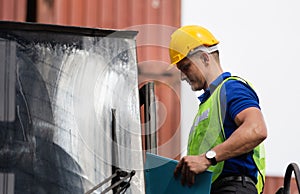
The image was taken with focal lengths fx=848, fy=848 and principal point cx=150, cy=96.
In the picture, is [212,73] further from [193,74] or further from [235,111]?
[235,111]

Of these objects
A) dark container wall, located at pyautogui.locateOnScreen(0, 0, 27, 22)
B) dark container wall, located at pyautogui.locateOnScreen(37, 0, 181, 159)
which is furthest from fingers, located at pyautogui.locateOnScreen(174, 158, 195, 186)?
dark container wall, located at pyautogui.locateOnScreen(0, 0, 27, 22)

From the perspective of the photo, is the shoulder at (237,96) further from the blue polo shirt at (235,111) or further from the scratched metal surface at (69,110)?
the scratched metal surface at (69,110)

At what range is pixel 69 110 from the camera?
3.47 metres

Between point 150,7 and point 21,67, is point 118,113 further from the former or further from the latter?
point 150,7

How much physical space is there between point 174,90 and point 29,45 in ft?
10.4

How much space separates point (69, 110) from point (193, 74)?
0.88 metres

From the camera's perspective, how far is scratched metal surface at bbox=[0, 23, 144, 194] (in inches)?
131

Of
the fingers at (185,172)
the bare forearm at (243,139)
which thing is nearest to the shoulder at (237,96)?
the bare forearm at (243,139)

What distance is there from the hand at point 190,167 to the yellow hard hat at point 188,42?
0.73 m

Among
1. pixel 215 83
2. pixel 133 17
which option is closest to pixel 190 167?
pixel 215 83

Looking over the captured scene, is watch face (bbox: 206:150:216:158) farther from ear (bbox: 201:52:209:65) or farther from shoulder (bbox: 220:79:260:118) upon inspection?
ear (bbox: 201:52:209:65)

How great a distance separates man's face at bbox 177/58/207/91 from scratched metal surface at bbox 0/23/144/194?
1.66 feet

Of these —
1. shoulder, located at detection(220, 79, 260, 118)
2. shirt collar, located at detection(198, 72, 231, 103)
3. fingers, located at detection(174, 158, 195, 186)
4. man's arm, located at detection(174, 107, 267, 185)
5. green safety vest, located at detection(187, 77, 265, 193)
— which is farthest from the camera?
shirt collar, located at detection(198, 72, 231, 103)

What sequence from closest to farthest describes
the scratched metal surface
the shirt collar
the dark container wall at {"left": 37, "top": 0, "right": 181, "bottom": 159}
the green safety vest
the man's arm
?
1. the scratched metal surface
2. the man's arm
3. the green safety vest
4. the shirt collar
5. the dark container wall at {"left": 37, "top": 0, "right": 181, "bottom": 159}
